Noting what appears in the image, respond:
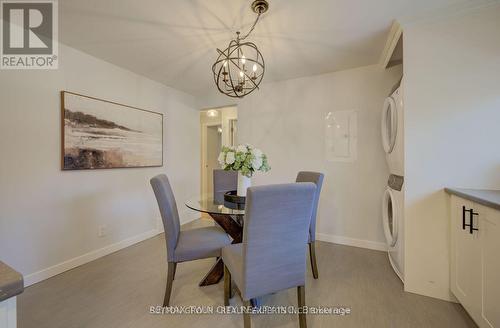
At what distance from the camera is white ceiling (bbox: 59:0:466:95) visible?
1.66 meters

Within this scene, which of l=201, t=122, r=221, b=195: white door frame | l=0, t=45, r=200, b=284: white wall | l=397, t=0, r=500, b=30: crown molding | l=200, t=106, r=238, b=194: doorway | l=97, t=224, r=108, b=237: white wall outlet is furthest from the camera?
l=201, t=122, r=221, b=195: white door frame

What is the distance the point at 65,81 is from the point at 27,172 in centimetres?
97

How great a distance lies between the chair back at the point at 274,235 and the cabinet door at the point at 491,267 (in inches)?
40.0

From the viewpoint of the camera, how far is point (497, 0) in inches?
61.6

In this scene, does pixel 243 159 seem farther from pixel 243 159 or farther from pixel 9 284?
pixel 9 284

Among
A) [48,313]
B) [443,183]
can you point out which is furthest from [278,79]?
[48,313]

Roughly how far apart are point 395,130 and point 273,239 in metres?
1.62

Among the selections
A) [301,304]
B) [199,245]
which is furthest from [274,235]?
[199,245]

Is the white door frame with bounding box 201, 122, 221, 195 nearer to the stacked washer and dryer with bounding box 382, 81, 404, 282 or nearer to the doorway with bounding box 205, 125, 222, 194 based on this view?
the doorway with bounding box 205, 125, 222, 194

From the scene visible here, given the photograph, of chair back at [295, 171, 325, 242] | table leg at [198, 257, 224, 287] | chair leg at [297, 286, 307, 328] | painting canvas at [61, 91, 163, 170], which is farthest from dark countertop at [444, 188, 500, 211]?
painting canvas at [61, 91, 163, 170]

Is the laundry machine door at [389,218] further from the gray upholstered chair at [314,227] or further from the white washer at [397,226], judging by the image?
the gray upholstered chair at [314,227]

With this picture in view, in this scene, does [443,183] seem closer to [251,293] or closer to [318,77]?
[251,293]

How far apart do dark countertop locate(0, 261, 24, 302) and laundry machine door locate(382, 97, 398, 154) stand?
8.19 feet

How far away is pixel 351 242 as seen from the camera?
280 centimetres
